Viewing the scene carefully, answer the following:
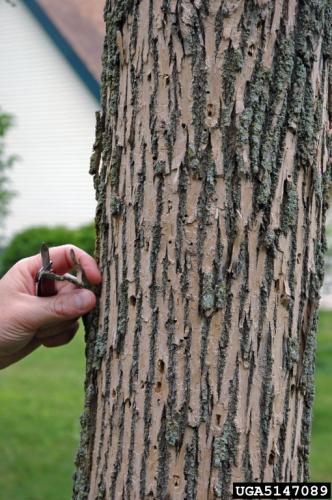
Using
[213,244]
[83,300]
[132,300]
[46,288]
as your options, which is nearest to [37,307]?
[46,288]

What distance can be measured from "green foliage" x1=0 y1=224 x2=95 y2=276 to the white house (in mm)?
1466

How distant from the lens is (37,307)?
2613 millimetres

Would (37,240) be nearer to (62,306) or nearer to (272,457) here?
(62,306)

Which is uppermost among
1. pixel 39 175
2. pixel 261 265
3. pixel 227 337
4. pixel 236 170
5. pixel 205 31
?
pixel 39 175

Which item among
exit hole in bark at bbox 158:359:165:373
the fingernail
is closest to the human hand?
the fingernail

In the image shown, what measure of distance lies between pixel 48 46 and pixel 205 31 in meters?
16.3

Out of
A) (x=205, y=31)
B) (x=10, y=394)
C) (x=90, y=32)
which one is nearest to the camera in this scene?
(x=205, y=31)

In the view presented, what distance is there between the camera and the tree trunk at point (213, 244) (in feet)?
7.38

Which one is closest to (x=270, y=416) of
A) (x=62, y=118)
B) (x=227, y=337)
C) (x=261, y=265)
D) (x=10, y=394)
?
(x=227, y=337)

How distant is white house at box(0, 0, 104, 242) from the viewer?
17.5 metres

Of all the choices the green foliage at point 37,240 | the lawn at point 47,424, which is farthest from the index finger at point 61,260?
the green foliage at point 37,240

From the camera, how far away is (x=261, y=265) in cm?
228

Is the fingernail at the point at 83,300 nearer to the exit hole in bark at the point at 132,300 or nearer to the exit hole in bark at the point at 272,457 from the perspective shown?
the exit hole in bark at the point at 132,300

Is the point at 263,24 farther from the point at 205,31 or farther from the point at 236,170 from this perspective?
the point at 236,170
